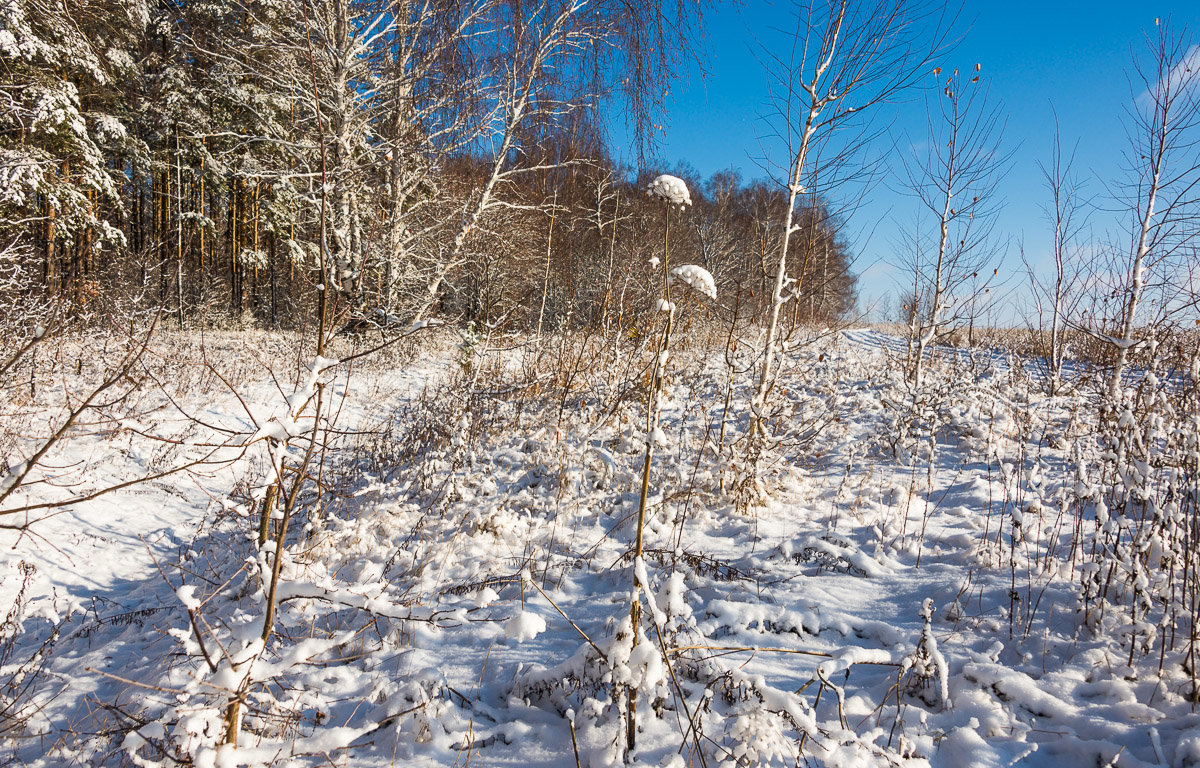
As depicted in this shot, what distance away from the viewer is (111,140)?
43.3ft

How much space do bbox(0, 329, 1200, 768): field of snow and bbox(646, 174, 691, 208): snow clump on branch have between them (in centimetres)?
104

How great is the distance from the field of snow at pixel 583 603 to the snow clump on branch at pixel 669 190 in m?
1.04

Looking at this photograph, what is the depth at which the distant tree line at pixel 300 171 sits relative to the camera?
166 inches

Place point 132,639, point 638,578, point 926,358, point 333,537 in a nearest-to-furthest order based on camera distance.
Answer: point 638,578
point 132,639
point 333,537
point 926,358

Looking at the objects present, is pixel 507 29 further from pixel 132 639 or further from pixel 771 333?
pixel 132 639

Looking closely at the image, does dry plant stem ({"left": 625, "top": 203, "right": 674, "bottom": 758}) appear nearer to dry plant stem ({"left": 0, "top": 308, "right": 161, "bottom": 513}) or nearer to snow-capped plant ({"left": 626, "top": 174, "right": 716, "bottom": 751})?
snow-capped plant ({"left": 626, "top": 174, "right": 716, "bottom": 751})

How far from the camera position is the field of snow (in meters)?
1.59

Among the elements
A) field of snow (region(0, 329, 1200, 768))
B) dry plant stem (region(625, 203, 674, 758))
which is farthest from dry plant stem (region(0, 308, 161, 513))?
dry plant stem (region(625, 203, 674, 758))

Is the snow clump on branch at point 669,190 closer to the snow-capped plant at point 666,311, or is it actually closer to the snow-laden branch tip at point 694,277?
the snow-capped plant at point 666,311

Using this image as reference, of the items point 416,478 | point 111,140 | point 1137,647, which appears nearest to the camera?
point 1137,647

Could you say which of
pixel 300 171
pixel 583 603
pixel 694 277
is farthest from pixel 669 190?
pixel 300 171

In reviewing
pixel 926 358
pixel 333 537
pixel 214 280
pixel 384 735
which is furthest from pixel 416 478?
pixel 214 280

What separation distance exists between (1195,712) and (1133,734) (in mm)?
294

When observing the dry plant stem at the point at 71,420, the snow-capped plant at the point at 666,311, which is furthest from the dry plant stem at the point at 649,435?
the dry plant stem at the point at 71,420
